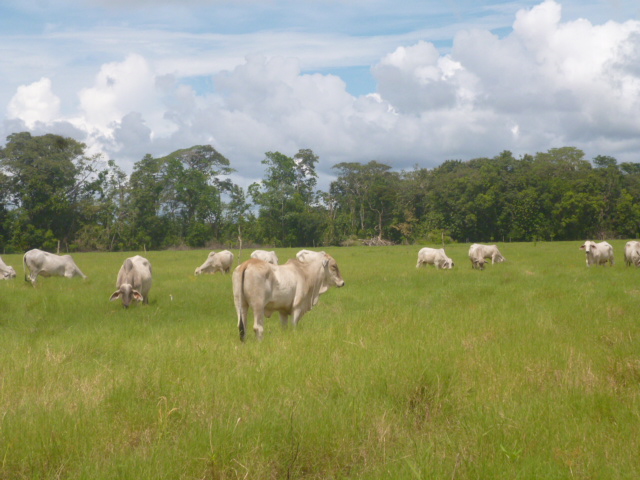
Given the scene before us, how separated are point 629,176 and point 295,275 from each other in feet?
232

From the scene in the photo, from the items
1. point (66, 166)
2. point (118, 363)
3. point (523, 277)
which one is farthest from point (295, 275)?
point (66, 166)

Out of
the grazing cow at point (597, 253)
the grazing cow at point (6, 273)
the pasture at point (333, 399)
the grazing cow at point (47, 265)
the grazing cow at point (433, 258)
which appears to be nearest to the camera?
the pasture at point (333, 399)

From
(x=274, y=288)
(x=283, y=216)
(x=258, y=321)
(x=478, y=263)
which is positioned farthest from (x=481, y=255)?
(x=283, y=216)

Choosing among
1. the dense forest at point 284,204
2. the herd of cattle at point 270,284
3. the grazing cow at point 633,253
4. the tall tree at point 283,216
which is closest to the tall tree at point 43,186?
the dense forest at point 284,204

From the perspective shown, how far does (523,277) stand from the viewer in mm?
19469

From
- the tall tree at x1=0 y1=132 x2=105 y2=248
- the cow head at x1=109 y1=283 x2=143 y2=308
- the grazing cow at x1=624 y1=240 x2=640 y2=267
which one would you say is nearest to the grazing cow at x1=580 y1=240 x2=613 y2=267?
the grazing cow at x1=624 y1=240 x2=640 y2=267

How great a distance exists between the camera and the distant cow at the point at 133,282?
45.5 ft

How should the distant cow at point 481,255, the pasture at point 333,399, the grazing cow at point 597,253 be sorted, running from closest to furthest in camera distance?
1. the pasture at point 333,399
2. the grazing cow at point 597,253
3. the distant cow at point 481,255

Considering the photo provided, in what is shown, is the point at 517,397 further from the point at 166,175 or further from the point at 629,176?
the point at 629,176

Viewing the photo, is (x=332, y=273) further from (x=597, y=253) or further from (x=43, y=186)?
(x=43, y=186)

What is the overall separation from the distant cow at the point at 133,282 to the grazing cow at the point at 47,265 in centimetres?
641

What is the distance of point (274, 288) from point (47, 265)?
14.6m

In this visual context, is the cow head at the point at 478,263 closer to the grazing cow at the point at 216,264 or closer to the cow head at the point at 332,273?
the grazing cow at the point at 216,264

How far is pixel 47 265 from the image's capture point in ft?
67.7
